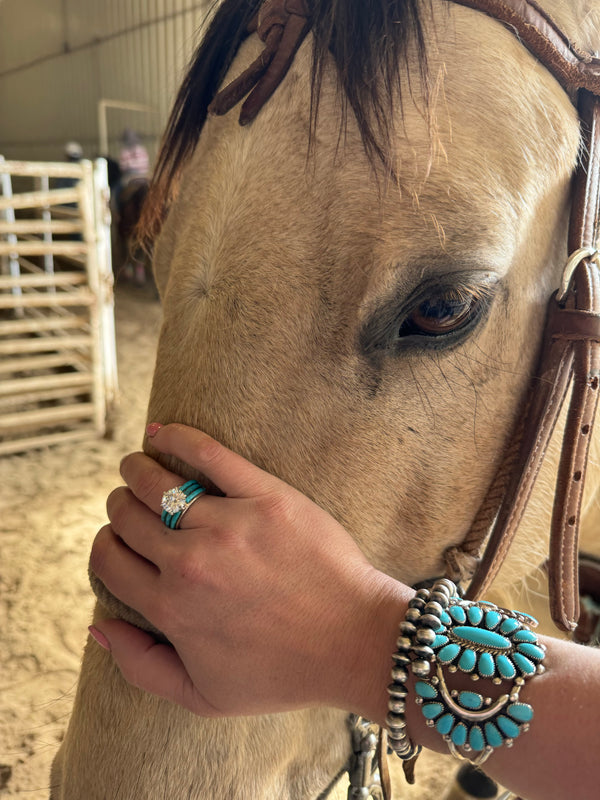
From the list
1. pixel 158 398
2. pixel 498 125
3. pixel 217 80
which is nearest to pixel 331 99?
pixel 498 125

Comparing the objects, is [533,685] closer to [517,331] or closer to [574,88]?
[517,331]

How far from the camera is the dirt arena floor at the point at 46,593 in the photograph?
1.76m

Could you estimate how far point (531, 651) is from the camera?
1.71 ft

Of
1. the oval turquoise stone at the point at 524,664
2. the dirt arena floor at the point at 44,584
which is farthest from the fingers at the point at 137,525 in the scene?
the dirt arena floor at the point at 44,584

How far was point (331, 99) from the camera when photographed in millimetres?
658

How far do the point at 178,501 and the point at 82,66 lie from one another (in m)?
13.6

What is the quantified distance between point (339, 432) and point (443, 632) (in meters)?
0.23

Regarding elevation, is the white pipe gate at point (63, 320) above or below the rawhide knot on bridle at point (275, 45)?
below

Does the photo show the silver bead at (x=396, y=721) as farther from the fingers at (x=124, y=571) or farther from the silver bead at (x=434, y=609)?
the fingers at (x=124, y=571)

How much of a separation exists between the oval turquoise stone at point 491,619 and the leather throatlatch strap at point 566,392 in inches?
8.1

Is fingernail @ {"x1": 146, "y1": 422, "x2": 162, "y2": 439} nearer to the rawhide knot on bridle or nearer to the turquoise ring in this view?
the turquoise ring

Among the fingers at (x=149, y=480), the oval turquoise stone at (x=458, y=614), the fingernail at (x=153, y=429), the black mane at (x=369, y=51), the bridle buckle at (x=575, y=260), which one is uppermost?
the black mane at (x=369, y=51)

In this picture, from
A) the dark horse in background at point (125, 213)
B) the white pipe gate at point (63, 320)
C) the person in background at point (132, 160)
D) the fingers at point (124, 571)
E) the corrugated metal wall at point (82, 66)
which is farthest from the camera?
the corrugated metal wall at point (82, 66)

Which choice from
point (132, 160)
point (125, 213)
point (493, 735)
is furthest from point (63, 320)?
point (132, 160)
